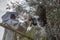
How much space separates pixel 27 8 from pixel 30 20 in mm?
101

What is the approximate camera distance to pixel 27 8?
1.44 m

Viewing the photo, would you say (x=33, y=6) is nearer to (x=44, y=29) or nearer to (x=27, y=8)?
(x=27, y=8)

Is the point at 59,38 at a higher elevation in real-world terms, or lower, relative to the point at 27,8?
lower

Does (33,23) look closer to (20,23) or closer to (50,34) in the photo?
(20,23)

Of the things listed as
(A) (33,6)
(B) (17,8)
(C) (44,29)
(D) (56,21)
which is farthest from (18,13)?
(D) (56,21)

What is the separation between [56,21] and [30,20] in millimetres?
288

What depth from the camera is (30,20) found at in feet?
4.71

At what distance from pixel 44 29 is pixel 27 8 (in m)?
0.24

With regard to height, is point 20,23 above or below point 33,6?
below

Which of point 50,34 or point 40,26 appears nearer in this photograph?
point 50,34

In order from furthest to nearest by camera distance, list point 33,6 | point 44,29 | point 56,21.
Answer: point 33,6
point 44,29
point 56,21

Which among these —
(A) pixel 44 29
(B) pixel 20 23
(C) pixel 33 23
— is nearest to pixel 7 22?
(B) pixel 20 23

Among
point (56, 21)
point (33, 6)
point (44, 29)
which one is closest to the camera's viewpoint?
point (56, 21)

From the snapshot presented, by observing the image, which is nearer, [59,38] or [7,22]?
[59,38]
